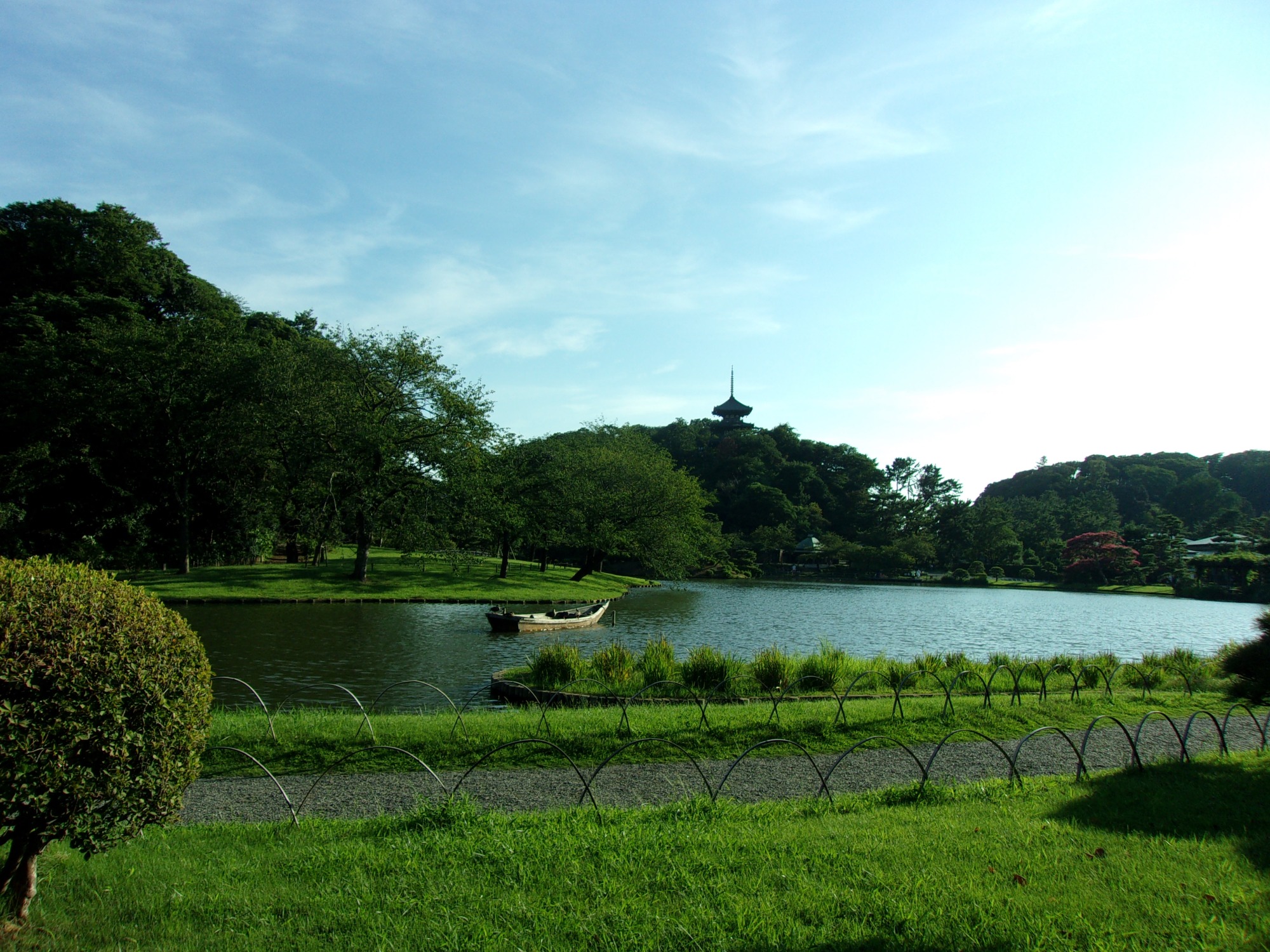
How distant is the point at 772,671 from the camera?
15266 mm

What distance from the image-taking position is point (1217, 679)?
16.1 metres

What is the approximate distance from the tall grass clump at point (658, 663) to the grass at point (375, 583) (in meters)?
21.3

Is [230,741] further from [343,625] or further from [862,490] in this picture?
[862,490]

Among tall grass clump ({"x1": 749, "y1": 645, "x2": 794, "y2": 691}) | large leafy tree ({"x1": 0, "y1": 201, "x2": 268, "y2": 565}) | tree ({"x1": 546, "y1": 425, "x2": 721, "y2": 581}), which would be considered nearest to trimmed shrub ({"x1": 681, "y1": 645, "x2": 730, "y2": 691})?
tall grass clump ({"x1": 749, "y1": 645, "x2": 794, "y2": 691})

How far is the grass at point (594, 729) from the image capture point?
923cm

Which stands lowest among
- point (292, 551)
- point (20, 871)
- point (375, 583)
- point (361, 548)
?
point (375, 583)

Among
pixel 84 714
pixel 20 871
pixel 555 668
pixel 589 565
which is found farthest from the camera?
A: pixel 589 565

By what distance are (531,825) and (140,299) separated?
51.8 metres

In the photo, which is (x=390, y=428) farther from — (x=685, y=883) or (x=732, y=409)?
(x=732, y=409)

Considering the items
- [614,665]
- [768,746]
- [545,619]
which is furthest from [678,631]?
[768,746]

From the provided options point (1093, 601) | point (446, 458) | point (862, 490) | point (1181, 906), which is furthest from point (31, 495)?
point (862, 490)

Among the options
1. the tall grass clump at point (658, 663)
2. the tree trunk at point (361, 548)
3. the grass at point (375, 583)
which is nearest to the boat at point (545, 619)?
the grass at point (375, 583)

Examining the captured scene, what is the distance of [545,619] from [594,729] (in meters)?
19.4

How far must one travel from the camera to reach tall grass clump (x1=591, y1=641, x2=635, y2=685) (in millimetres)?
15148
